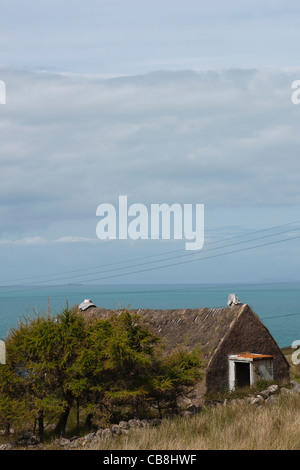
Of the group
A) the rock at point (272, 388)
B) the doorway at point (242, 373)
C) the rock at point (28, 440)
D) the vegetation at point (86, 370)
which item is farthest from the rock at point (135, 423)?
the doorway at point (242, 373)

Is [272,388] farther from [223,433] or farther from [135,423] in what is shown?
[223,433]

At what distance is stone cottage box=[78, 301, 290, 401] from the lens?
2333cm

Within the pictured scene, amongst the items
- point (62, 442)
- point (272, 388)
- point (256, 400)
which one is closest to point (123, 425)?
point (62, 442)

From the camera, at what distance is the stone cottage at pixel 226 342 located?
76.5ft

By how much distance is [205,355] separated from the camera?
2353 centimetres

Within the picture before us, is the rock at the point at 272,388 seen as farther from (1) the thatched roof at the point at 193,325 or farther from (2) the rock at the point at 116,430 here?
(2) the rock at the point at 116,430

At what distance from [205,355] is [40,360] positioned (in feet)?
23.4

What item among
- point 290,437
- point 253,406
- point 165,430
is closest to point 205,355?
point 253,406

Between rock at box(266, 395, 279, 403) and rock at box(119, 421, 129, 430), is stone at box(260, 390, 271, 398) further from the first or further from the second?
rock at box(119, 421, 129, 430)

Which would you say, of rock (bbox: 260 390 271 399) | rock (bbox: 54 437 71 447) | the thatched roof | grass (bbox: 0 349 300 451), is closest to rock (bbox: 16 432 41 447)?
grass (bbox: 0 349 300 451)

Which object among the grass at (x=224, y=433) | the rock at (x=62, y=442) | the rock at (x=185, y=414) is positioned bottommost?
the rock at (x=62, y=442)

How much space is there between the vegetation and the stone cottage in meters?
3.33
